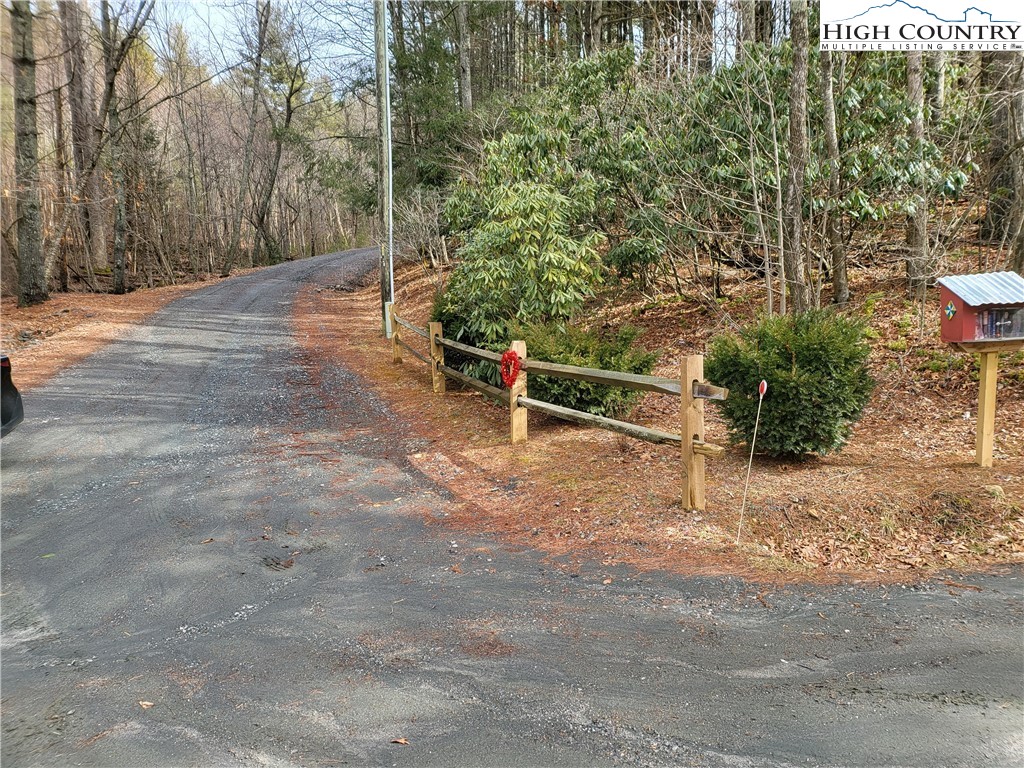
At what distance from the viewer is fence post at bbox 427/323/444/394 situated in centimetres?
1127

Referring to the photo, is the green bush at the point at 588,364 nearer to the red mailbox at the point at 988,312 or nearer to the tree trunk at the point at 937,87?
the red mailbox at the point at 988,312

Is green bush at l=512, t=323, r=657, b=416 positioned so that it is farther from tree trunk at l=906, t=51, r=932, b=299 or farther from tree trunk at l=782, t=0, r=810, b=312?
tree trunk at l=906, t=51, r=932, b=299

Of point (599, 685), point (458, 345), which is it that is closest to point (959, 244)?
point (458, 345)

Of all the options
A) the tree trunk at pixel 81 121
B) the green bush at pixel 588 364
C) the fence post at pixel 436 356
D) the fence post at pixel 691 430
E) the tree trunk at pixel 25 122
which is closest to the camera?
the fence post at pixel 691 430

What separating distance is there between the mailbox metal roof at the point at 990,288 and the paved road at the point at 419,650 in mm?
2263

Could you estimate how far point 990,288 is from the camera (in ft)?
19.5

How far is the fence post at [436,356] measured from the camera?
11.3m

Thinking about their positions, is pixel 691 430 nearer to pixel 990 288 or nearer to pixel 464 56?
pixel 990 288

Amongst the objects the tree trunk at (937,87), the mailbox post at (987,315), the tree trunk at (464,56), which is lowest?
the mailbox post at (987,315)

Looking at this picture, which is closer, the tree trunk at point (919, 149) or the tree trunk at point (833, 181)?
the tree trunk at point (833, 181)

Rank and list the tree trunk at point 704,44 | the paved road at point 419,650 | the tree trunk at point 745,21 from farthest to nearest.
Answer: the tree trunk at point 745,21
the tree trunk at point 704,44
the paved road at point 419,650

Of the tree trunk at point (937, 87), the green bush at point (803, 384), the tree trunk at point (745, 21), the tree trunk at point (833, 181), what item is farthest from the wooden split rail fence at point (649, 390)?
the tree trunk at point (937, 87)

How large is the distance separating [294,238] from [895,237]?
50660mm

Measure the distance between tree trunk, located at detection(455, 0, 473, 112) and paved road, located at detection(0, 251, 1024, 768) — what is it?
707 inches
